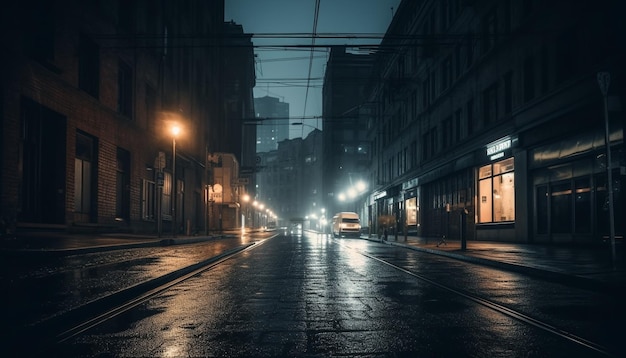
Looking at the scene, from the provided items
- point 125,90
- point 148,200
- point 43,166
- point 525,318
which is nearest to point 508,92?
point 125,90

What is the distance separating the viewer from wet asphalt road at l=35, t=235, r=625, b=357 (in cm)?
488

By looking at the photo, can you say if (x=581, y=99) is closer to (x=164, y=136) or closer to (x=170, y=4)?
(x=164, y=136)

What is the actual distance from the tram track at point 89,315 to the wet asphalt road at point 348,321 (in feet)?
0.54

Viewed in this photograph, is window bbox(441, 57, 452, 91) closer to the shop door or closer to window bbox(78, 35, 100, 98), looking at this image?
window bbox(78, 35, 100, 98)

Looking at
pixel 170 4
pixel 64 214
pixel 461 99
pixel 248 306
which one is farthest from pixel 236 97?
pixel 248 306

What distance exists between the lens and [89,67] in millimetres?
22984

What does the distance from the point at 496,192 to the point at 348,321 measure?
23124mm

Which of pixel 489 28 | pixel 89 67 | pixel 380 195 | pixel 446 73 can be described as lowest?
pixel 380 195

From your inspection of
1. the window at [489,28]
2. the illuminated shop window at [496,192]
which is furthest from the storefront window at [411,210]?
the window at [489,28]

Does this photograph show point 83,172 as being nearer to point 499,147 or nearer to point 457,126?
point 499,147

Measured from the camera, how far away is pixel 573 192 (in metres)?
20.3

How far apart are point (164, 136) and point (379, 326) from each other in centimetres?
2909

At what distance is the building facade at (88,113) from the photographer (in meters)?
16.1

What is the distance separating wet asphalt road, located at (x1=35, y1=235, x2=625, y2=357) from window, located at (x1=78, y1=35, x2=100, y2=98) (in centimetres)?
1538
